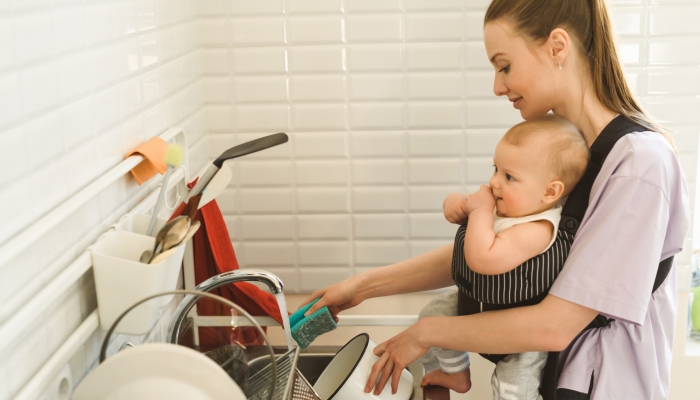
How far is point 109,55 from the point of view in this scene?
113cm

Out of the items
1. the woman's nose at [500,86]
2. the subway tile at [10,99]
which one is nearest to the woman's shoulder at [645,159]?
the woman's nose at [500,86]

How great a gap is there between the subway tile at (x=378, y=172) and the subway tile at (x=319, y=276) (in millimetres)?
265

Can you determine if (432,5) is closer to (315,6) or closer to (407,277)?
(315,6)

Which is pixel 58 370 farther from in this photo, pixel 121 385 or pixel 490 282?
pixel 490 282

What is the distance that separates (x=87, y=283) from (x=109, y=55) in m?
0.39

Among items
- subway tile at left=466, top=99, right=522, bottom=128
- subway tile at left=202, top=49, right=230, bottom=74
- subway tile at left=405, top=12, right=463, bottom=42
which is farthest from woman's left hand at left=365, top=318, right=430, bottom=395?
subway tile at left=202, top=49, right=230, bottom=74

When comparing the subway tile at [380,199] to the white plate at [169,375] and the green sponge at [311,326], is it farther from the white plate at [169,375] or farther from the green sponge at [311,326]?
the white plate at [169,375]

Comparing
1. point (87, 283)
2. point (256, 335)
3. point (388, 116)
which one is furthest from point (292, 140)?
point (256, 335)

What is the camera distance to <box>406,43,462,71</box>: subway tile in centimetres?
179

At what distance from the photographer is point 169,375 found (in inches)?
29.7

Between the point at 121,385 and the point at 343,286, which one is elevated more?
the point at 121,385

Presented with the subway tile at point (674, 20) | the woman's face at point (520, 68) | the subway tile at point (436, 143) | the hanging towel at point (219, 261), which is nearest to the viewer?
the woman's face at point (520, 68)

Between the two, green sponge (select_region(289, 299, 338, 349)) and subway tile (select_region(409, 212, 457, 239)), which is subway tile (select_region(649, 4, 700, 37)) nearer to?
subway tile (select_region(409, 212, 457, 239))

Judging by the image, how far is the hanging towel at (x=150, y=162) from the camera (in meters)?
1.20
